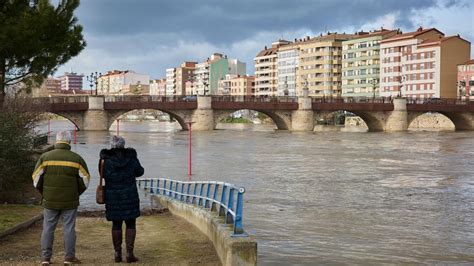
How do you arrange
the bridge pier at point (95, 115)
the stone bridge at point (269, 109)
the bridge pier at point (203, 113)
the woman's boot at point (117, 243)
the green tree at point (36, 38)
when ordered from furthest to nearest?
the bridge pier at point (203, 113) → the stone bridge at point (269, 109) → the bridge pier at point (95, 115) → the green tree at point (36, 38) → the woman's boot at point (117, 243)

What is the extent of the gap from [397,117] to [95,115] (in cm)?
3891

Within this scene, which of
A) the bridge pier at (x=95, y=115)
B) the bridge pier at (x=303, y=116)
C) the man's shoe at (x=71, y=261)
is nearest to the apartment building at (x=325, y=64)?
the bridge pier at (x=303, y=116)

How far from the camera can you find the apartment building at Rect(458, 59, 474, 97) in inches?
4001

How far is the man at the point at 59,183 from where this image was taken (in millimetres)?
7379

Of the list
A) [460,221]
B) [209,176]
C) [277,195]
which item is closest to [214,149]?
[209,176]

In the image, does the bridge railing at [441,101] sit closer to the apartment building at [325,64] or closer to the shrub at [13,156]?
the apartment building at [325,64]

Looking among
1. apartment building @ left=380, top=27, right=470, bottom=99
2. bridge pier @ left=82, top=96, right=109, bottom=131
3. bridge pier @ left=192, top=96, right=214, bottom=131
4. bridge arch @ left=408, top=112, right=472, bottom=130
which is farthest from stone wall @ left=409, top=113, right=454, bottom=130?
bridge pier @ left=82, top=96, right=109, bottom=131

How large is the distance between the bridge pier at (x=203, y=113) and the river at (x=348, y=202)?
3673 cm

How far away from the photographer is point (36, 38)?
14711mm

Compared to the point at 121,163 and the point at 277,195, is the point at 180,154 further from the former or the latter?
the point at 121,163

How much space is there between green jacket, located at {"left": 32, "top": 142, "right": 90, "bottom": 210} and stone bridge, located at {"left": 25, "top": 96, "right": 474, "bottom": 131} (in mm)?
65858

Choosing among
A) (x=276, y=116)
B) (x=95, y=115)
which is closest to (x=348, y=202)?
(x=95, y=115)

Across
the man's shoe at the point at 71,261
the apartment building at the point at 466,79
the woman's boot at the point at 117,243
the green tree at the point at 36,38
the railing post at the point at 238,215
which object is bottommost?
the man's shoe at the point at 71,261

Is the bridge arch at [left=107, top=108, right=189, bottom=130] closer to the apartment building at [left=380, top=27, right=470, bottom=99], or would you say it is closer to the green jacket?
the apartment building at [left=380, top=27, right=470, bottom=99]
